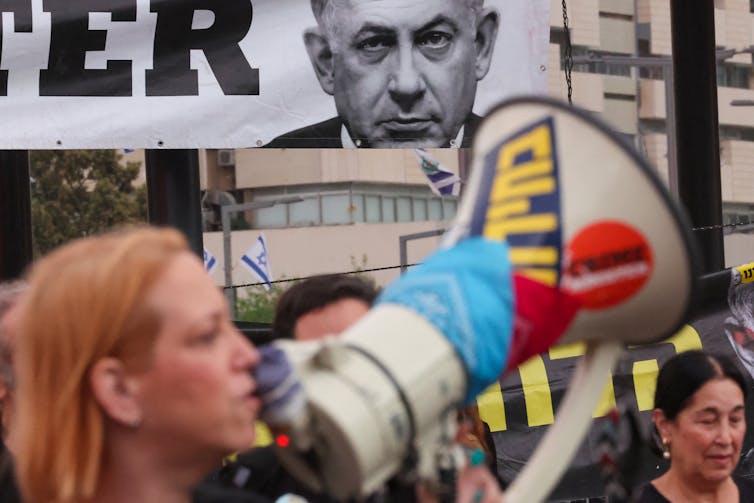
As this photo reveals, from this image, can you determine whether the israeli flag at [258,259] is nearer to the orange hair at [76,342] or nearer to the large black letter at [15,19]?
the large black letter at [15,19]

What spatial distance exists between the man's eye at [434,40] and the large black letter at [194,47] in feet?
1.73

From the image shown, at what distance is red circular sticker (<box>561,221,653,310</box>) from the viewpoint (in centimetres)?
199

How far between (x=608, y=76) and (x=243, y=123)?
148ft

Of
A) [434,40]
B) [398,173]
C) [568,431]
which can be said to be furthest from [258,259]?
[398,173]

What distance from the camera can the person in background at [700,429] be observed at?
3953mm

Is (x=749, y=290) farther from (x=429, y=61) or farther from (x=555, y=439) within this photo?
(x=555, y=439)

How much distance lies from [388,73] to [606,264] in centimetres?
277

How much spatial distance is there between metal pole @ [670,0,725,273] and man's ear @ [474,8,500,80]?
4.96 ft

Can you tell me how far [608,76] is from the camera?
48.8m

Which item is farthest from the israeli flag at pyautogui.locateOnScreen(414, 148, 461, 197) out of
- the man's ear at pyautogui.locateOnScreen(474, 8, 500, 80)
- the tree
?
the man's ear at pyautogui.locateOnScreen(474, 8, 500, 80)

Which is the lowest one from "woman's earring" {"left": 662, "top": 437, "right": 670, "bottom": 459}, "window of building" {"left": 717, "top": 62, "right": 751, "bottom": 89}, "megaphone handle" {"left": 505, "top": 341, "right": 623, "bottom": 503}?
"woman's earring" {"left": 662, "top": 437, "right": 670, "bottom": 459}

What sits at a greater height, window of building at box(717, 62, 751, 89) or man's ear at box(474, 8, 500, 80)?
window of building at box(717, 62, 751, 89)

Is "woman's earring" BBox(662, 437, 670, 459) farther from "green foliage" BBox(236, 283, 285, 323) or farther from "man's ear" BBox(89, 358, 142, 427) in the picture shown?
"green foliage" BBox(236, 283, 285, 323)

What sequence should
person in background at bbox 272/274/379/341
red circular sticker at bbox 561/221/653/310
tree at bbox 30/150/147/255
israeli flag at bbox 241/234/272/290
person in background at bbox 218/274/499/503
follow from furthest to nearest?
tree at bbox 30/150/147/255
israeli flag at bbox 241/234/272/290
person in background at bbox 272/274/379/341
person in background at bbox 218/274/499/503
red circular sticker at bbox 561/221/653/310
